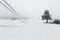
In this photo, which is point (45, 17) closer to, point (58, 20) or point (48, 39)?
point (58, 20)

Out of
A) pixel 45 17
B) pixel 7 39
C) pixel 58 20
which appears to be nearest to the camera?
pixel 7 39

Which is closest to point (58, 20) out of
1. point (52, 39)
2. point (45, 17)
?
point (45, 17)

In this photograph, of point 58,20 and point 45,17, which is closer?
point 58,20

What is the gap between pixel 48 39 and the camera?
5.00 ft

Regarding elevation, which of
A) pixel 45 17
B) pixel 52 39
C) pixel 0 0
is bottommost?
pixel 45 17

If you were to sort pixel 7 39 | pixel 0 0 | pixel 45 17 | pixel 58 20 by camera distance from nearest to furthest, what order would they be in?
pixel 7 39 < pixel 0 0 < pixel 58 20 < pixel 45 17

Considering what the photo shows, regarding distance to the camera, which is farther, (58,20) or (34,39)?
(58,20)

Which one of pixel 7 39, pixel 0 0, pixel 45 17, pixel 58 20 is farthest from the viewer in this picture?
pixel 45 17

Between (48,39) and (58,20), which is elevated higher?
(48,39)

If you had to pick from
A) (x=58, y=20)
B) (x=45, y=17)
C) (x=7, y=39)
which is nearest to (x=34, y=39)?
(x=7, y=39)

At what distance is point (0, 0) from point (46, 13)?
10730mm

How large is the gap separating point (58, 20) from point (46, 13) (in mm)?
4114

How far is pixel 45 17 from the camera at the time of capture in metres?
11.9

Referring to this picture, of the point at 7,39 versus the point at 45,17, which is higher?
the point at 7,39
